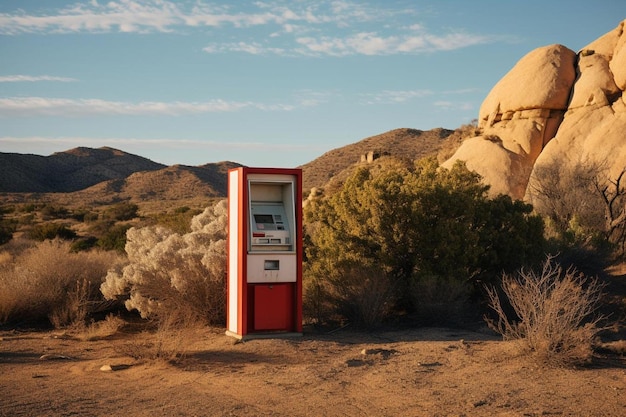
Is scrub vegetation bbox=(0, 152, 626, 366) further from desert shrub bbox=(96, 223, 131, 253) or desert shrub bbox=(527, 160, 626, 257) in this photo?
desert shrub bbox=(96, 223, 131, 253)

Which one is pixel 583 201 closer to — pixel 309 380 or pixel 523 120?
pixel 523 120

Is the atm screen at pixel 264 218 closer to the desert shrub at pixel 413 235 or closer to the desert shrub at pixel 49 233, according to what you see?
the desert shrub at pixel 413 235

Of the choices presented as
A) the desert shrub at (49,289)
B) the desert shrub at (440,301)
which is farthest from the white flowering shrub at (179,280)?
the desert shrub at (440,301)

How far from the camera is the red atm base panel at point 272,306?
1277 centimetres

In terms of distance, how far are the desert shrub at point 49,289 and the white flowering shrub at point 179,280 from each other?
847 millimetres

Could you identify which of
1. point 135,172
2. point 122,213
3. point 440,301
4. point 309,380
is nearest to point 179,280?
point 440,301

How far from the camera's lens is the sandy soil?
836 cm

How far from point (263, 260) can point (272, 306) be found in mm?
805

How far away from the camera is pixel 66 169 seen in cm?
8212

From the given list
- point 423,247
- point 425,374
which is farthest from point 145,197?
point 425,374

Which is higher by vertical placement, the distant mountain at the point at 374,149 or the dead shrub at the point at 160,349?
the distant mountain at the point at 374,149

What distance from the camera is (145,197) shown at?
234ft

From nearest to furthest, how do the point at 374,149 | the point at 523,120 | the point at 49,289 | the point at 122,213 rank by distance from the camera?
the point at 49,289 → the point at 523,120 → the point at 122,213 → the point at 374,149

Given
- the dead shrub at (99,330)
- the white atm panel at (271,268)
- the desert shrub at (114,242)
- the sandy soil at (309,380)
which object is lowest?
the sandy soil at (309,380)
